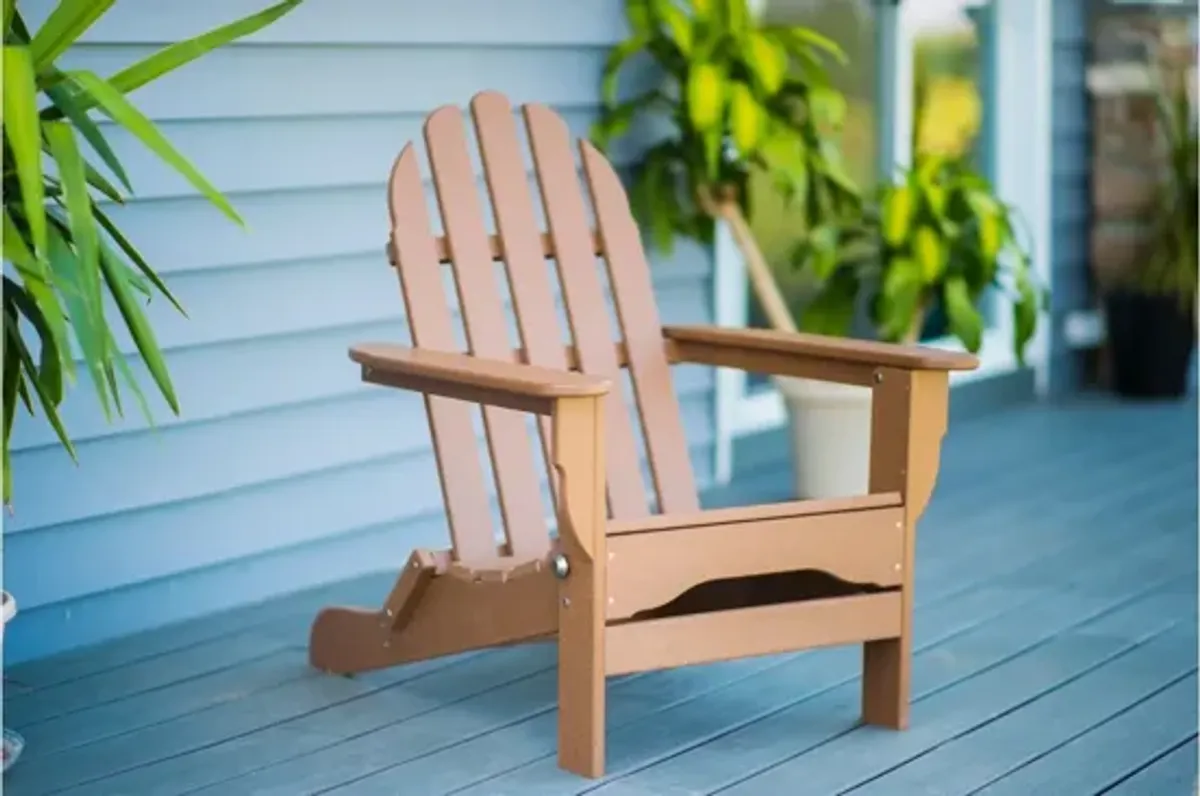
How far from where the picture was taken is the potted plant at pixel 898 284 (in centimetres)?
456

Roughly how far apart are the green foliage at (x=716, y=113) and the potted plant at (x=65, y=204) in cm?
188

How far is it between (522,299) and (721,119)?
1135 millimetres

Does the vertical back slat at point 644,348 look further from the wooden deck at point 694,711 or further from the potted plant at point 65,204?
the potted plant at point 65,204

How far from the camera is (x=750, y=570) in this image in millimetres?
2885

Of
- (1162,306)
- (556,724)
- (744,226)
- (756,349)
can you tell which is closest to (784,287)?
(744,226)

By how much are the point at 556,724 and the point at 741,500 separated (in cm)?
170

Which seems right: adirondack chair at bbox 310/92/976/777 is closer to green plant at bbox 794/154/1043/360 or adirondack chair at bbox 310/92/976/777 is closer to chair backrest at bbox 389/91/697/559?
chair backrest at bbox 389/91/697/559

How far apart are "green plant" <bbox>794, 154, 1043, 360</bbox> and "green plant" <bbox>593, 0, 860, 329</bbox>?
0.10 m

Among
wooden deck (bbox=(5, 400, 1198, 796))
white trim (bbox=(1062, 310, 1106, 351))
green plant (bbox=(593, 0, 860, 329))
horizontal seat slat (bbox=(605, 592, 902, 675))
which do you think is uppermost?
green plant (bbox=(593, 0, 860, 329))

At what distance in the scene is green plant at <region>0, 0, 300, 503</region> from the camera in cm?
224

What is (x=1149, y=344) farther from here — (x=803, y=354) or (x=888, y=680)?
(x=888, y=680)

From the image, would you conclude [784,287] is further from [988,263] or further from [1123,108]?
[1123,108]

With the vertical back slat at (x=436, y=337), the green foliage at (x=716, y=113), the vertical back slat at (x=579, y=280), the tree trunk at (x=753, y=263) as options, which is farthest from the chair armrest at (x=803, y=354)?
the tree trunk at (x=753, y=263)

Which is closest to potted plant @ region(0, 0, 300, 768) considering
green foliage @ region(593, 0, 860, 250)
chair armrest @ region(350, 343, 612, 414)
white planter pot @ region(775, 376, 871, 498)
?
chair armrest @ region(350, 343, 612, 414)
